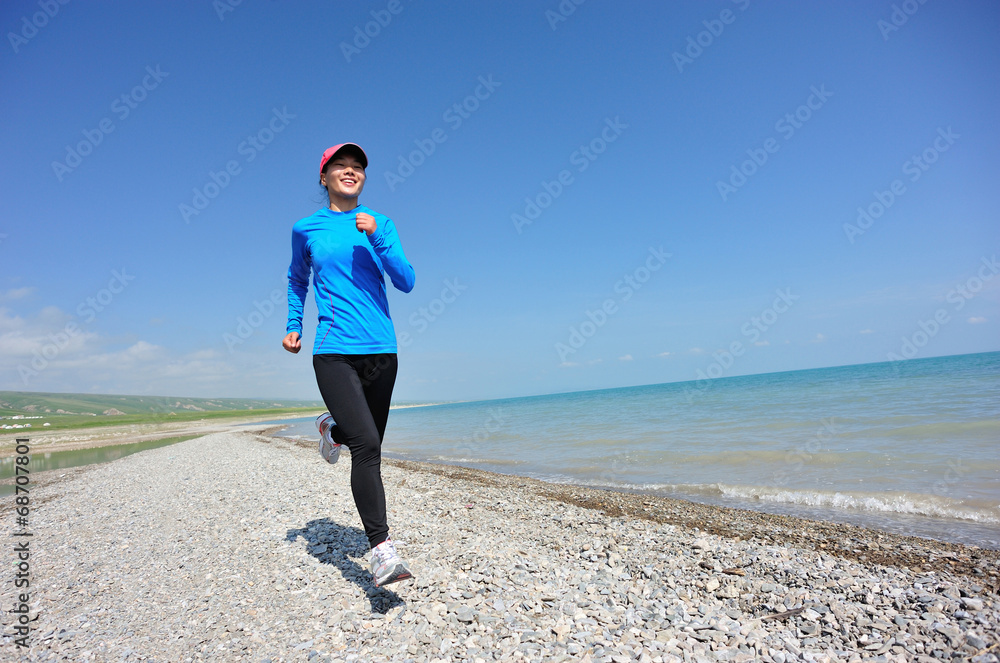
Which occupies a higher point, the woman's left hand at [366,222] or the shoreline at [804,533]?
the woman's left hand at [366,222]

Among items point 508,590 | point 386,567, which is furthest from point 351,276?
point 508,590

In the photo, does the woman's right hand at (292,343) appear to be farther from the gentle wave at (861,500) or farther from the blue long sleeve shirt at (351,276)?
the gentle wave at (861,500)

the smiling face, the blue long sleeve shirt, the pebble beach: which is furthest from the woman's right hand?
the pebble beach

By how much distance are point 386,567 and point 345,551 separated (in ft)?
5.53

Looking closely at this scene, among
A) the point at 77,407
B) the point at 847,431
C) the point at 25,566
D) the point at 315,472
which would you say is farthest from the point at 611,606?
the point at 77,407

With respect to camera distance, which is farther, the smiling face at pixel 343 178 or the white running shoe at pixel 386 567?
the smiling face at pixel 343 178

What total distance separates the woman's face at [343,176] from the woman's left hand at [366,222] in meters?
0.44

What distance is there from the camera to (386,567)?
2713 mm

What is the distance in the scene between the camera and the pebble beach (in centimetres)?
246

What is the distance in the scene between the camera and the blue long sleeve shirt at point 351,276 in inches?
117

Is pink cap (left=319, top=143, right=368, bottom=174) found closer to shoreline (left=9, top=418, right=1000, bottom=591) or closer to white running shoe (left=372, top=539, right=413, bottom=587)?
white running shoe (left=372, top=539, right=413, bottom=587)

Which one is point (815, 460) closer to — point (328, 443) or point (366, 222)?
point (328, 443)

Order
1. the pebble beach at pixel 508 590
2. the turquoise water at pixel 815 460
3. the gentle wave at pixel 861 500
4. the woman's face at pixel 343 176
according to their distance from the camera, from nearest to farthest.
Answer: the pebble beach at pixel 508 590 → the woman's face at pixel 343 176 → the gentle wave at pixel 861 500 → the turquoise water at pixel 815 460

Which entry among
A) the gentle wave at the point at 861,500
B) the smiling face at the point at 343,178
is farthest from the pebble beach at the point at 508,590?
the smiling face at the point at 343,178
